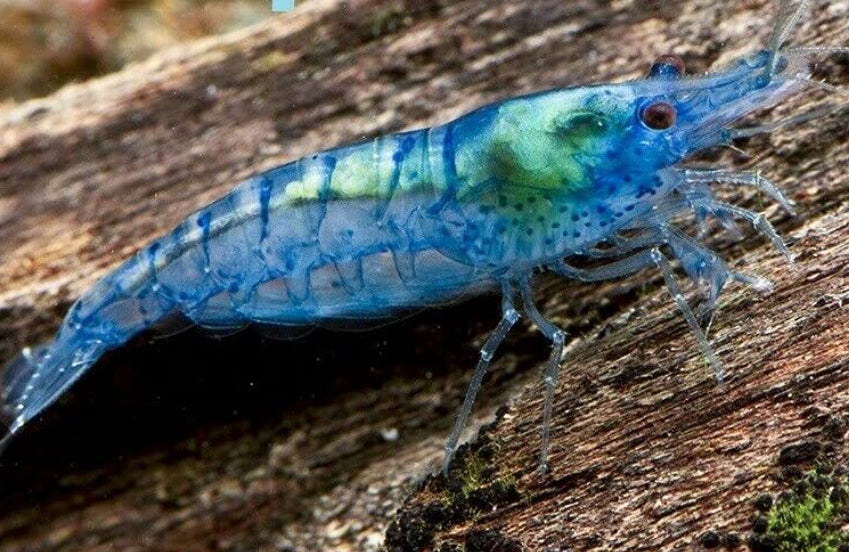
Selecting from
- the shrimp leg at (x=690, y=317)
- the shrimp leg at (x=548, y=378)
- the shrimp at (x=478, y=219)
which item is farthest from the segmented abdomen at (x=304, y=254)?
→ the shrimp leg at (x=690, y=317)

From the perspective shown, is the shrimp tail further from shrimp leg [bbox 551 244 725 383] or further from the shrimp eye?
the shrimp eye

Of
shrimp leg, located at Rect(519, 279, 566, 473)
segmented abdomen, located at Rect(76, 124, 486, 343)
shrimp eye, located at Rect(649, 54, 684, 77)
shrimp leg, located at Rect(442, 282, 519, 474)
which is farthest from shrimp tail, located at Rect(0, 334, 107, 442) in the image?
shrimp eye, located at Rect(649, 54, 684, 77)

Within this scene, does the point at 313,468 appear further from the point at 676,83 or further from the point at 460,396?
the point at 676,83

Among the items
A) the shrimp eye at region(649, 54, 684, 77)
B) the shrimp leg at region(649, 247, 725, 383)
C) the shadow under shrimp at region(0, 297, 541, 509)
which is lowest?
the shrimp leg at region(649, 247, 725, 383)

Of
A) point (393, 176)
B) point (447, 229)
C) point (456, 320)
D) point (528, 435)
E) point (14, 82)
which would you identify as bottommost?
point (528, 435)

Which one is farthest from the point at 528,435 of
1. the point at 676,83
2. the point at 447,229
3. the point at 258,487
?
the point at 258,487

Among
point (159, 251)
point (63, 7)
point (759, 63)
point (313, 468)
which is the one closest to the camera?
point (759, 63)

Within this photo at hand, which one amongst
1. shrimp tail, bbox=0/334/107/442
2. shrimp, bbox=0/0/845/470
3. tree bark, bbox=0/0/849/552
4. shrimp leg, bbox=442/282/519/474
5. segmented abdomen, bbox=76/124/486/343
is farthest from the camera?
shrimp tail, bbox=0/334/107/442
